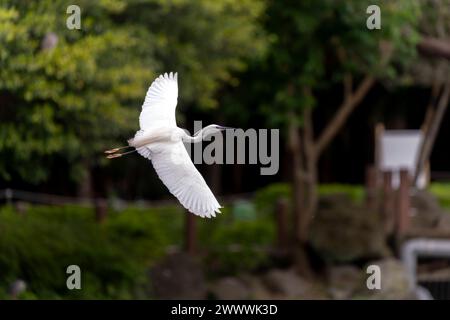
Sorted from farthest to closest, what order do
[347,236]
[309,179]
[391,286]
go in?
[309,179]
[347,236]
[391,286]

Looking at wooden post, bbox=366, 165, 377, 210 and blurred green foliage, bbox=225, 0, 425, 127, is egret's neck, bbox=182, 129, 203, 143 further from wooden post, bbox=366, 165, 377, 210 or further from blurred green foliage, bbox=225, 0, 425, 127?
wooden post, bbox=366, 165, 377, 210

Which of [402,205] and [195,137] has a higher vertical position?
[402,205]

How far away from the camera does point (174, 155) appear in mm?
6422

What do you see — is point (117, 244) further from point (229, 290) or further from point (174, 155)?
point (174, 155)

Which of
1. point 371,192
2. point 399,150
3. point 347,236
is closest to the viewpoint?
point 347,236

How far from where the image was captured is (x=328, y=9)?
11336 mm

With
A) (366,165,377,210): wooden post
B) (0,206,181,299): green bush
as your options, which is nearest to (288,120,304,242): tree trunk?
(366,165,377,210): wooden post

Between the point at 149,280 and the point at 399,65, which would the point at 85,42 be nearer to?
the point at 149,280

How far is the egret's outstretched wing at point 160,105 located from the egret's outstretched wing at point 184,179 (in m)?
0.20

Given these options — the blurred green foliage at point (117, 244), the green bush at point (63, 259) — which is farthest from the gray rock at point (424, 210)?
the green bush at point (63, 259)

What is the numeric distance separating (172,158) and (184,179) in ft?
0.53

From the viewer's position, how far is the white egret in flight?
20.8 feet

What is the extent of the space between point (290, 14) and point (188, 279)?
343cm

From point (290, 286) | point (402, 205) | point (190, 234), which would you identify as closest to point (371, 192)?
point (402, 205)
